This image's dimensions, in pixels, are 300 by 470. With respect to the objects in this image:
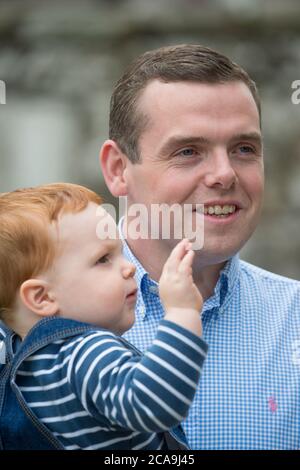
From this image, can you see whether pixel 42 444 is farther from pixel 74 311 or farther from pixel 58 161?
pixel 58 161

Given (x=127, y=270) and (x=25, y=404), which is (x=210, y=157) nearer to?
(x=127, y=270)

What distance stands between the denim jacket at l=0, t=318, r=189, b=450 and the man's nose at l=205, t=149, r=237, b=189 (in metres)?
0.52

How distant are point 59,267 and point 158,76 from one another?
2.18 ft

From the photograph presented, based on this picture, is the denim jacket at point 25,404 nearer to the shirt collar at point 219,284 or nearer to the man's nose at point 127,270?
the man's nose at point 127,270

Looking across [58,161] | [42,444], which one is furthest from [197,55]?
[58,161]

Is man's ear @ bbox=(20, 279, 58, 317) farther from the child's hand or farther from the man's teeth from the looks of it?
the man's teeth

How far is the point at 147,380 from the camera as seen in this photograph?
1395 millimetres

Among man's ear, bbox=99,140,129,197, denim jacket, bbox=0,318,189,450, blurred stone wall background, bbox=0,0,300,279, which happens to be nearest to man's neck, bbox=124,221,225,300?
man's ear, bbox=99,140,129,197

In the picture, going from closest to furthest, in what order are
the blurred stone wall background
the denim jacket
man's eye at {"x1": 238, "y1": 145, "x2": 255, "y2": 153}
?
the denim jacket
man's eye at {"x1": 238, "y1": 145, "x2": 255, "y2": 153}
the blurred stone wall background

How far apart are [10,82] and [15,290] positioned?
3286 millimetres

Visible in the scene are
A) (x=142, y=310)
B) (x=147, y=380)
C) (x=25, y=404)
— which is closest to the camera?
(x=147, y=380)

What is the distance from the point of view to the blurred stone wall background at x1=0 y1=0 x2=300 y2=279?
4668 mm

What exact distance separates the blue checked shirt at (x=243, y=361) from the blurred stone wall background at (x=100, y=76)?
253cm

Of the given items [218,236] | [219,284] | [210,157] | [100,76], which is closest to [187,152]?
[210,157]
